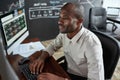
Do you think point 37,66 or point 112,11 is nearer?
point 37,66

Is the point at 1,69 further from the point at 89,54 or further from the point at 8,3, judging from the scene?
the point at 8,3

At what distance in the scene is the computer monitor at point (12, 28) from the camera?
125 cm

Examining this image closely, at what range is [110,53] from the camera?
4.09 ft

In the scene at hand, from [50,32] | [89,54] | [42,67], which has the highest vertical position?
[89,54]

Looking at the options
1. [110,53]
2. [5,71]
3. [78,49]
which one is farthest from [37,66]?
[5,71]

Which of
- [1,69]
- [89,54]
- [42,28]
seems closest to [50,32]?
[42,28]

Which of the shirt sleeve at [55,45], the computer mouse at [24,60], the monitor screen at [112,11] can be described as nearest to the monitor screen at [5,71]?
the computer mouse at [24,60]

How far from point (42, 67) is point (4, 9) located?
6.64 feet

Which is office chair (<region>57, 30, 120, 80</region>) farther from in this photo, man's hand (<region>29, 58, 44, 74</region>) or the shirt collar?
man's hand (<region>29, 58, 44, 74</region>)

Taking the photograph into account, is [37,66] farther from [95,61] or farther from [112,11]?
[112,11]

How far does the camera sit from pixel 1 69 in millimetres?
366

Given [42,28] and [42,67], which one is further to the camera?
[42,28]

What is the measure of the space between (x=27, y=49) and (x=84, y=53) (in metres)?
0.60

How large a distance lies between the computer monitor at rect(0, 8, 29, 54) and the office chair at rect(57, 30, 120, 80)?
2.31ft
